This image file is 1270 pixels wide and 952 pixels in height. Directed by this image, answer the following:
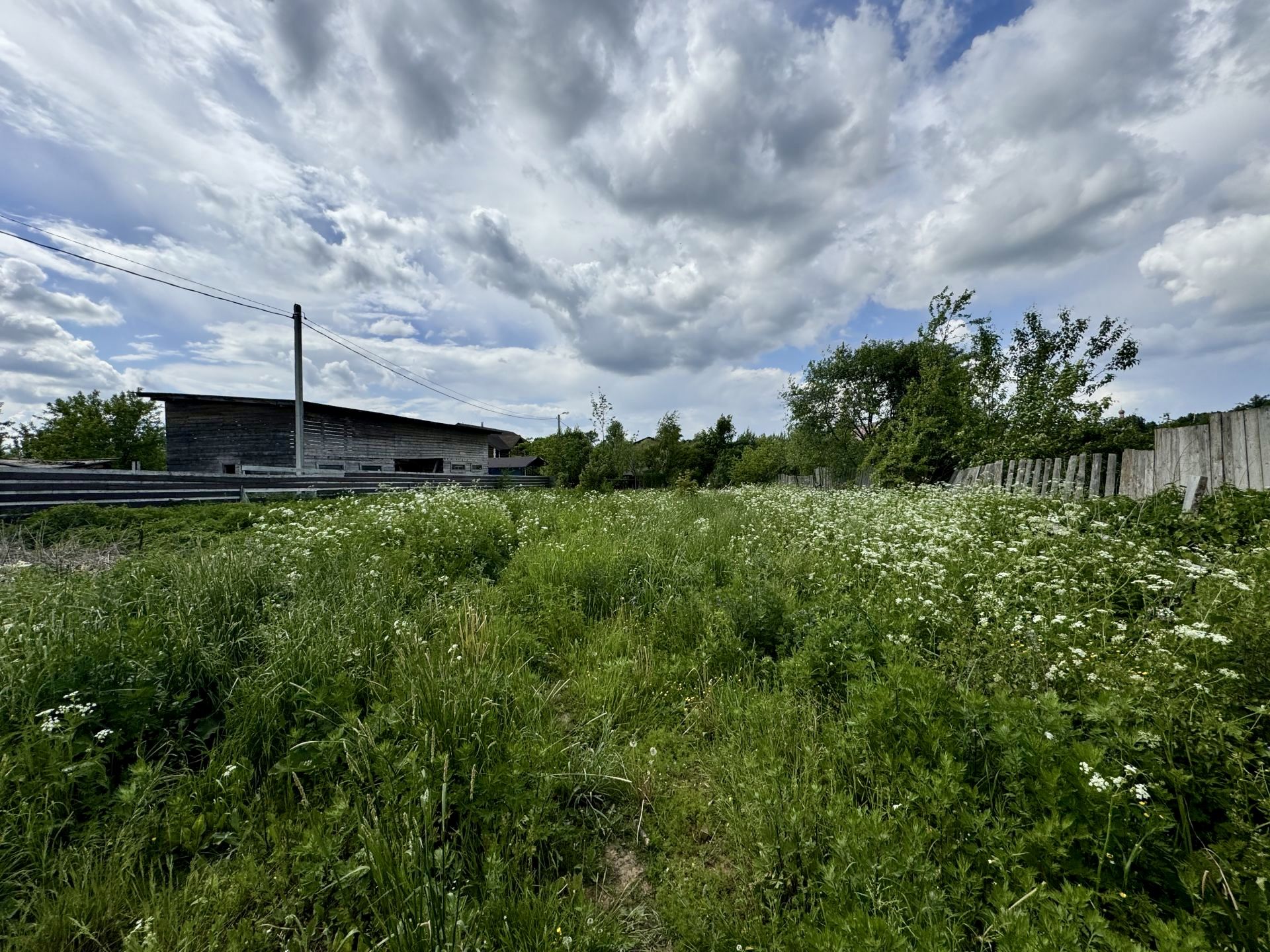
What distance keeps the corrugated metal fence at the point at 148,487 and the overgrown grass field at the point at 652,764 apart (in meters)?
6.84

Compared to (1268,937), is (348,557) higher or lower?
higher

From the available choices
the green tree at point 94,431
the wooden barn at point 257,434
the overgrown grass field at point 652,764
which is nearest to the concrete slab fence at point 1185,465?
the overgrown grass field at point 652,764

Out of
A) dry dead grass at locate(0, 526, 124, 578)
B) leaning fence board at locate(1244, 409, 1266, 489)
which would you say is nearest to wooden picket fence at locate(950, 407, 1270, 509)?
leaning fence board at locate(1244, 409, 1266, 489)

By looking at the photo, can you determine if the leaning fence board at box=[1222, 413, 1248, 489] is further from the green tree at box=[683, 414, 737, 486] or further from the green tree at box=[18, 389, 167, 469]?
the green tree at box=[18, 389, 167, 469]

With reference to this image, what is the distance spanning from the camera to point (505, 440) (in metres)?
54.2

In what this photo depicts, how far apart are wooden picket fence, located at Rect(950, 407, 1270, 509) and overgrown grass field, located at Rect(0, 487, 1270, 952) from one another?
123 centimetres

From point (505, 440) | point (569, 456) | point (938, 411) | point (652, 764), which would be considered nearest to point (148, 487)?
point (652, 764)

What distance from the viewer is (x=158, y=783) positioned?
229 centimetres

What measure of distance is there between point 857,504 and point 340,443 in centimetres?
2167

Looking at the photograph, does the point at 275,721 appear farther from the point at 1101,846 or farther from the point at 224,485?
the point at 224,485

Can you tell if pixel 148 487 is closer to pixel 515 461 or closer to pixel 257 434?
pixel 257 434

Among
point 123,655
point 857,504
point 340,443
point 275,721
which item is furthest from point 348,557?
point 340,443

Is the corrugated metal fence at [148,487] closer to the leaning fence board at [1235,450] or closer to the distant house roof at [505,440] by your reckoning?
the leaning fence board at [1235,450]

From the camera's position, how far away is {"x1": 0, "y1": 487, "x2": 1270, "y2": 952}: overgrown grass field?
63.0 inches
